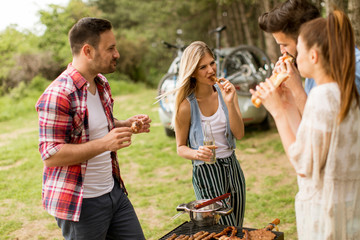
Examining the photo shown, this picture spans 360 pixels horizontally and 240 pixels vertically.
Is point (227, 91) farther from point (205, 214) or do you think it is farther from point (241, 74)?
point (241, 74)

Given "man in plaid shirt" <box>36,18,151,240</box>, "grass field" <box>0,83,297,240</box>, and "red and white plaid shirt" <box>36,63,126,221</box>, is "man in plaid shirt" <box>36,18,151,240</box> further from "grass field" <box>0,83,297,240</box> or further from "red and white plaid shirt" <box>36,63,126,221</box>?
"grass field" <box>0,83,297,240</box>

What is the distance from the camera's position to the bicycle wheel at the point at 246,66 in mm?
8914

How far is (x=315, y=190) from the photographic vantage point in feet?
7.11

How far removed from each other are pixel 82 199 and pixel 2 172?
257 inches

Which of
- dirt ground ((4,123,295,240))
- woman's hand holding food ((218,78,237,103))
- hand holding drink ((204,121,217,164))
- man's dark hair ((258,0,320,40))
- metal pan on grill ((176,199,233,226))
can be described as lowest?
dirt ground ((4,123,295,240))

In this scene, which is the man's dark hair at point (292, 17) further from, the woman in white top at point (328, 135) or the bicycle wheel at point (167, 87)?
the bicycle wheel at point (167, 87)

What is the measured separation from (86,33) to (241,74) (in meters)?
6.55

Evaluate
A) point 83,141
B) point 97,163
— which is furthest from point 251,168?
point 83,141

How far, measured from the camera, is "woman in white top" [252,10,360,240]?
2008 mm

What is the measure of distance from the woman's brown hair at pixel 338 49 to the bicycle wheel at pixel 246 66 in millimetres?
6738

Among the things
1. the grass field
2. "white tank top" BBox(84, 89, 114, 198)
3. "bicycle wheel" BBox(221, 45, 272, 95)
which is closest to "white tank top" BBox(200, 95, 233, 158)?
"white tank top" BBox(84, 89, 114, 198)

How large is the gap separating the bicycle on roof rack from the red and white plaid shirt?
19.5 feet

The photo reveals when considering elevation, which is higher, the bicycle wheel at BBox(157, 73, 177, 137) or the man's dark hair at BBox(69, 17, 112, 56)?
the man's dark hair at BBox(69, 17, 112, 56)

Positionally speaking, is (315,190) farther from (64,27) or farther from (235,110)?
(64,27)
